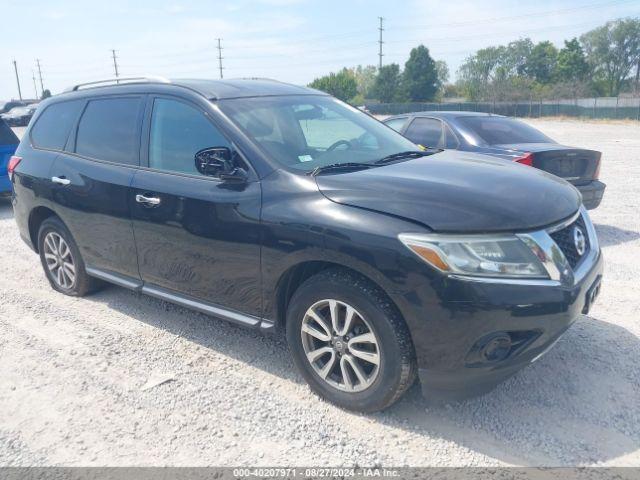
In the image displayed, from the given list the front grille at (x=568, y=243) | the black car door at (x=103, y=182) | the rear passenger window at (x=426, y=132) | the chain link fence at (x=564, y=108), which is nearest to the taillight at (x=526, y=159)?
the rear passenger window at (x=426, y=132)

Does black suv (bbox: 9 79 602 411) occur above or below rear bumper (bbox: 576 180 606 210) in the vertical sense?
above

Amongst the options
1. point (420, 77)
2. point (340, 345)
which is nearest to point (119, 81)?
point (340, 345)

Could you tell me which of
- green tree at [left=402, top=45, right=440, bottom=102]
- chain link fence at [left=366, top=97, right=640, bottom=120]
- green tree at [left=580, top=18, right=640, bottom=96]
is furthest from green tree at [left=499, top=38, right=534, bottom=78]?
chain link fence at [left=366, top=97, right=640, bottom=120]

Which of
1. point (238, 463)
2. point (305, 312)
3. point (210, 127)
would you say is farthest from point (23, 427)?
point (210, 127)

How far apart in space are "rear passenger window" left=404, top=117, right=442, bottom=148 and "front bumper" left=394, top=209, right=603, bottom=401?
191 inches

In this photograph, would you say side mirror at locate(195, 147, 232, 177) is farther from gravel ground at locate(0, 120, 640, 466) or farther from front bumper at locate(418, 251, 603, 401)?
front bumper at locate(418, 251, 603, 401)

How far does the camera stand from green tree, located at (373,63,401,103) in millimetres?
78188

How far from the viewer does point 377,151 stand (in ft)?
13.1

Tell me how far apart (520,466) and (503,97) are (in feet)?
210

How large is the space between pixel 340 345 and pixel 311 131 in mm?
1652

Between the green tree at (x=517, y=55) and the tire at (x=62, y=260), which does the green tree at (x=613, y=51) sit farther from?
the tire at (x=62, y=260)

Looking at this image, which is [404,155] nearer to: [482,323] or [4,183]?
[482,323]

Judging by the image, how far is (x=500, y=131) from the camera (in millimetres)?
7355

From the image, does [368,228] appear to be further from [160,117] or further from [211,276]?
[160,117]
